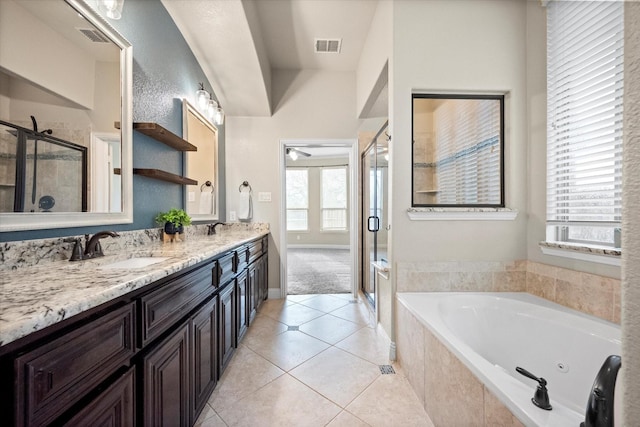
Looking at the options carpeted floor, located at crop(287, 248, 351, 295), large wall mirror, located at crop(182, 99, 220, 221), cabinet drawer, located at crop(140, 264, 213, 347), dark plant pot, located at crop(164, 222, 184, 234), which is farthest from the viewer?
carpeted floor, located at crop(287, 248, 351, 295)

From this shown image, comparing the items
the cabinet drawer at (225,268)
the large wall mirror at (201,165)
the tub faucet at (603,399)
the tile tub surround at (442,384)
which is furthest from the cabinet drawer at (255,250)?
the tub faucet at (603,399)

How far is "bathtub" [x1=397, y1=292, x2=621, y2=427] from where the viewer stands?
106cm

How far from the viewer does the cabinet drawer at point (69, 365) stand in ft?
1.68

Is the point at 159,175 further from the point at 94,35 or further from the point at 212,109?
the point at 212,109

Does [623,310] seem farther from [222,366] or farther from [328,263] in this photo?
[328,263]

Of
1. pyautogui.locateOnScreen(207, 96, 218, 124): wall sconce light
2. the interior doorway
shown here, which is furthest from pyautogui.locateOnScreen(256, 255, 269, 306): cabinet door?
the interior doorway

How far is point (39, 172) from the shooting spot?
39.3 inches

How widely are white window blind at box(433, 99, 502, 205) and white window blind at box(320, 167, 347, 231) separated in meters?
5.22

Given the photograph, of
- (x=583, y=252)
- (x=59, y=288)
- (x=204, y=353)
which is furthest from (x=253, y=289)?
A: (x=583, y=252)

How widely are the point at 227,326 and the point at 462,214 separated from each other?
6.02 feet

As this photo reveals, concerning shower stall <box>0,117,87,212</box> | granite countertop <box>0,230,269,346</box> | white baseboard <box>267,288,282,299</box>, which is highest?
shower stall <box>0,117,87,212</box>

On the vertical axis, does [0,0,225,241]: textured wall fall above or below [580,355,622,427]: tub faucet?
above

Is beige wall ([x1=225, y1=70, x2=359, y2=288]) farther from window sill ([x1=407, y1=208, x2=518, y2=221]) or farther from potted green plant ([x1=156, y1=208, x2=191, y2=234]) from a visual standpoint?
window sill ([x1=407, y1=208, x2=518, y2=221])

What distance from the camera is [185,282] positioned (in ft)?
3.77
